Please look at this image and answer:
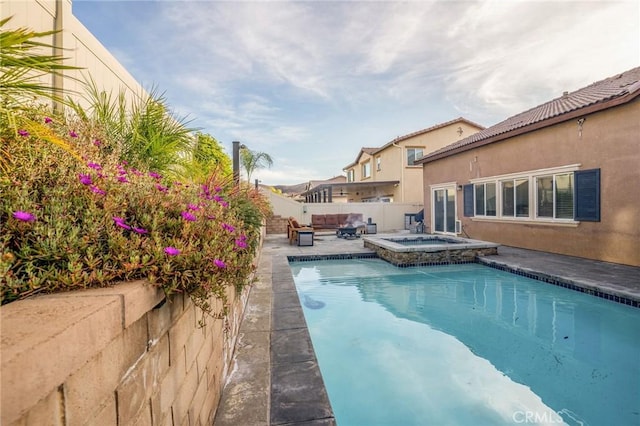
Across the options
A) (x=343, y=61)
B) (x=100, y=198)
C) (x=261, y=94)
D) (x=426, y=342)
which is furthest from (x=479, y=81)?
(x=100, y=198)

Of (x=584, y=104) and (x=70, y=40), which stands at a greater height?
(x=584, y=104)

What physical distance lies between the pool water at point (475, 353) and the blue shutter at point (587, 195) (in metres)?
→ 2.92

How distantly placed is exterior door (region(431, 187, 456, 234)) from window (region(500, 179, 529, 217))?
3021 mm

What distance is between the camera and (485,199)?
41.6ft

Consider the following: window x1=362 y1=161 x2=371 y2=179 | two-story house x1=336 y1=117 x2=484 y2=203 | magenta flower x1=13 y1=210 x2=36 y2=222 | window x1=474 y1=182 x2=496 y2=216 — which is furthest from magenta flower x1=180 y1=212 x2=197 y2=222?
window x1=362 y1=161 x2=371 y2=179

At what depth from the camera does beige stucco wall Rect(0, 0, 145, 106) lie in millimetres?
3917

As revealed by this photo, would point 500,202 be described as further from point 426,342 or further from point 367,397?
point 367,397

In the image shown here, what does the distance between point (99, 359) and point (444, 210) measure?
15921 millimetres

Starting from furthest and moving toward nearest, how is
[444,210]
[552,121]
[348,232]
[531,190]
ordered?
[348,232], [444,210], [531,190], [552,121]

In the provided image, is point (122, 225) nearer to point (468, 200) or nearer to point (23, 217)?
point (23, 217)

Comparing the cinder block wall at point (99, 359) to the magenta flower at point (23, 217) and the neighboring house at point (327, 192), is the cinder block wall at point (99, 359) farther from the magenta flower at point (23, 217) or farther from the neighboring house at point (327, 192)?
the neighboring house at point (327, 192)

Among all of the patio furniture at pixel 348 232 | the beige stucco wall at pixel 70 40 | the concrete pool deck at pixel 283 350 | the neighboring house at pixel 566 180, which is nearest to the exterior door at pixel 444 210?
the neighboring house at pixel 566 180

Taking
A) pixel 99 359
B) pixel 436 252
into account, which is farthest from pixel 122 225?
pixel 436 252

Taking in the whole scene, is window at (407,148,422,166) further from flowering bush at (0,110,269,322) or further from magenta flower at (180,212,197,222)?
magenta flower at (180,212,197,222)
